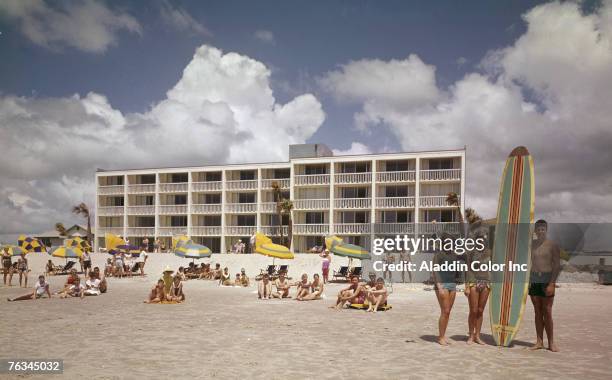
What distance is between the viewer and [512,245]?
8664 millimetres

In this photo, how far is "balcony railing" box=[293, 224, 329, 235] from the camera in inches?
1775

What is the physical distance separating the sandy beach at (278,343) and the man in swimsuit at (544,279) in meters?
0.39

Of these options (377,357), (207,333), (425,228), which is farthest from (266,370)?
(425,228)

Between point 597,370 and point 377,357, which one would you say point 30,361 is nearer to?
point 377,357

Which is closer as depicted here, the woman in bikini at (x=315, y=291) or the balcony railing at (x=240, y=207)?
the woman in bikini at (x=315, y=291)

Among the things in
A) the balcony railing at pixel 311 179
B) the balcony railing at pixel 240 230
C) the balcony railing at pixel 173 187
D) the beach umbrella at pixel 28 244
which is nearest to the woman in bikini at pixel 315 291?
the beach umbrella at pixel 28 244

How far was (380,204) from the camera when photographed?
143 ft

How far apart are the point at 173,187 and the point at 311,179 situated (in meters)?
16.3

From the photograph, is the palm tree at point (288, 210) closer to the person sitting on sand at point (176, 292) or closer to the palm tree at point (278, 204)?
the palm tree at point (278, 204)

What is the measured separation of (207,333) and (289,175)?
130 ft

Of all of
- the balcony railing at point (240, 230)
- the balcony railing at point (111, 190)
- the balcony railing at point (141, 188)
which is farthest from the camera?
the balcony railing at point (111, 190)

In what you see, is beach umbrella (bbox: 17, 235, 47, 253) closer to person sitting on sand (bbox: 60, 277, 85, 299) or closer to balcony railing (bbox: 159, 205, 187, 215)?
person sitting on sand (bbox: 60, 277, 85, 299)

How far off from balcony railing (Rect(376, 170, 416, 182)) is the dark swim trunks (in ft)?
115

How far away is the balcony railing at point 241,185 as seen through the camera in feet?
160
